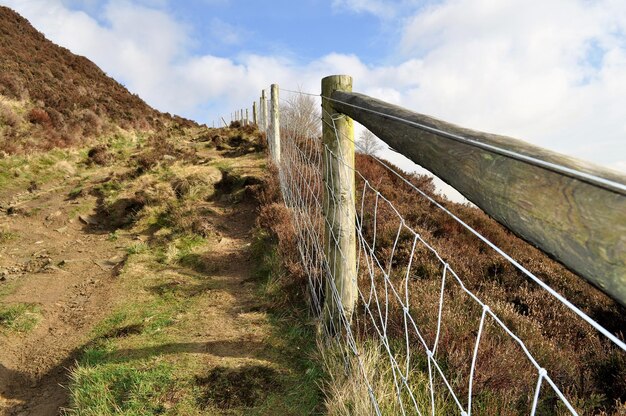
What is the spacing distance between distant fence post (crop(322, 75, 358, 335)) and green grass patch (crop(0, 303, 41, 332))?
3.66 meters

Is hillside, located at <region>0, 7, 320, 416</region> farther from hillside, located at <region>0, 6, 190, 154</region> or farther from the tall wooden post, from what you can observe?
the tall wooden post

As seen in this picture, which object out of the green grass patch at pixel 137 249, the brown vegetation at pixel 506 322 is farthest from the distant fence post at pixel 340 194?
the green grass patch at pixel 137 249

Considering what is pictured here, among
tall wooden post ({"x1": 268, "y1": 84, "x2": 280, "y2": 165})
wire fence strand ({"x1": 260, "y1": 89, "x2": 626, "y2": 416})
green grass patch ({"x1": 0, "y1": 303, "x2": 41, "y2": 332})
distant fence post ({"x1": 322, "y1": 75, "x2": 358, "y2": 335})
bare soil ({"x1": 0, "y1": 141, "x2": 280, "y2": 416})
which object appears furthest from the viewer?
tall wooden post ({"x1": 268, "y1": 84, "x2": 280, "y2": 165})

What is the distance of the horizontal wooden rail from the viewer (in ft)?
2.64

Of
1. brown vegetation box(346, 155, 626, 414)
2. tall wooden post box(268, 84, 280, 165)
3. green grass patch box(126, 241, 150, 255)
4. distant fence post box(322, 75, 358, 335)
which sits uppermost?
tall wooden post box(268, 84, 280, 165)

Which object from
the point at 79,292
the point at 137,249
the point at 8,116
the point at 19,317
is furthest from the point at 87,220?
the point at 8,116

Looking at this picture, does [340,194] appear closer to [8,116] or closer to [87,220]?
[87,220]

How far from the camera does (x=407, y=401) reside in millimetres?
2586

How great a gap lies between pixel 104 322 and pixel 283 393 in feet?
8.22

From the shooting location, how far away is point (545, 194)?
38.2 inches

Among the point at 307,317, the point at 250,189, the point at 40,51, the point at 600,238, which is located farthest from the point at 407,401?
the point at 40,51

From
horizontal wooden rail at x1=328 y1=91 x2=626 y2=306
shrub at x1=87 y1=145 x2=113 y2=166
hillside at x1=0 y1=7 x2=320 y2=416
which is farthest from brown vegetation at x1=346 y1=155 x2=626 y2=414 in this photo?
shrub at x1=87 y1=145 x2=113 y2=166

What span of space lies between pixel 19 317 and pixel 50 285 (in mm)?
1046

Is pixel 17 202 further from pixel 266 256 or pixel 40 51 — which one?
pixel 40 51
